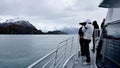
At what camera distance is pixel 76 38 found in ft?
32.0

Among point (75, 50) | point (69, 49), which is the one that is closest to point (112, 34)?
point (69, 49)

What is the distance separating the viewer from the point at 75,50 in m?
9.63

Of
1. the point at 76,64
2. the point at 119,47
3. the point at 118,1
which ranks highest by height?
the point at 118,1

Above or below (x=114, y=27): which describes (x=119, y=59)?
below

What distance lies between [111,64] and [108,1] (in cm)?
136

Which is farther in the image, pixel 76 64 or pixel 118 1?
pixel 76 64

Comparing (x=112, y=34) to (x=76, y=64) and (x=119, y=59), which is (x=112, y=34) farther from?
(x=76, y=64)

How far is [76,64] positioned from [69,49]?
1.31 metres

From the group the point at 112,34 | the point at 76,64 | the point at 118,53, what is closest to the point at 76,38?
the point at 76,64

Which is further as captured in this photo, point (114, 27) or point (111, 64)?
point (114, 27)


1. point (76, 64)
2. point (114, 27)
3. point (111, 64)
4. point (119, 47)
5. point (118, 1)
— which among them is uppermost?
point (118, 1)

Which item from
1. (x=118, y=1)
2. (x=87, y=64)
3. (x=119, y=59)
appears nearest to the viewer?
(x=119, y=59)

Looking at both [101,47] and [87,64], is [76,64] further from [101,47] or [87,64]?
[101,47]

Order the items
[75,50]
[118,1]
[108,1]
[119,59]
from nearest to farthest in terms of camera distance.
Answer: [119,59], [118,1], [108,1], [75,50]
